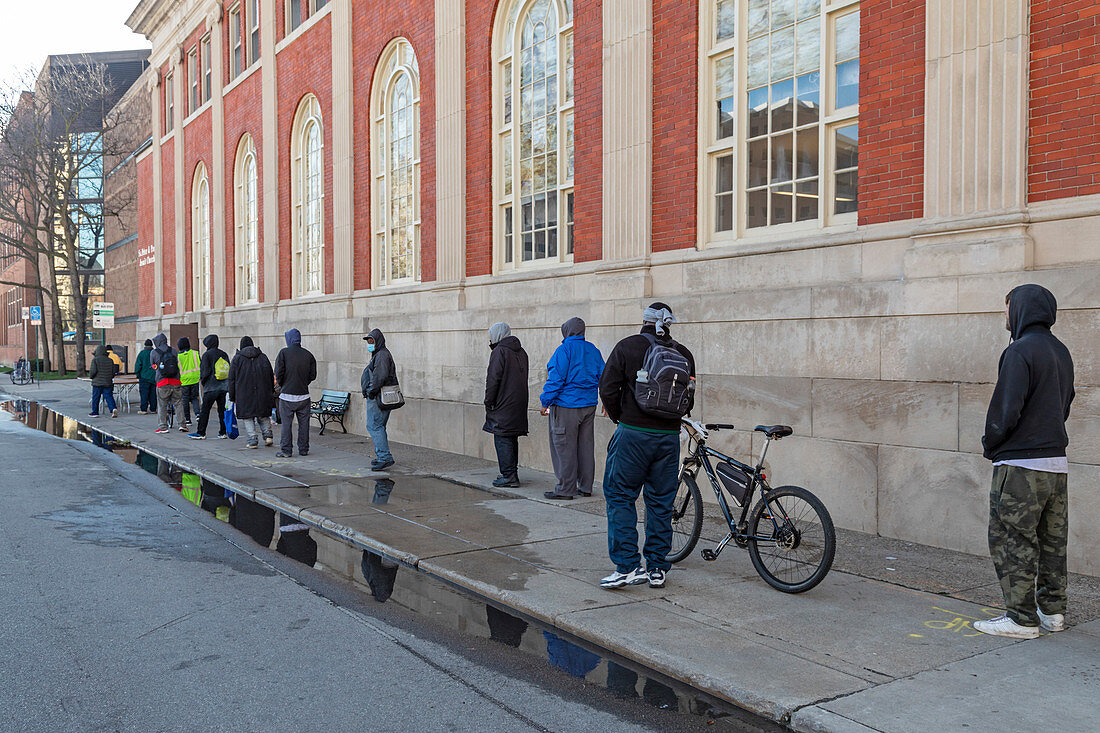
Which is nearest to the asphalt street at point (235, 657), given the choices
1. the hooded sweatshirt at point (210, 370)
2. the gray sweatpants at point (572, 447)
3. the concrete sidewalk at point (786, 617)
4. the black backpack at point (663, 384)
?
the concrete sidewalk at point (786, 617)

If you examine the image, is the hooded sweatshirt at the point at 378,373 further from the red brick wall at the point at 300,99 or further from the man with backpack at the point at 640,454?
the red brick wall at the point at 300,99

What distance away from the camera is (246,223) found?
2462cm

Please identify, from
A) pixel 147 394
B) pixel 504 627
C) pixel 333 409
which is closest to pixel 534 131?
pixel 333 409

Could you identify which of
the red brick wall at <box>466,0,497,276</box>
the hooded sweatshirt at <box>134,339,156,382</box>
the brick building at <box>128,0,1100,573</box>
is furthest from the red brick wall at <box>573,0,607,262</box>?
the hooded sweatshirt at <box>134,339,156,382</box>

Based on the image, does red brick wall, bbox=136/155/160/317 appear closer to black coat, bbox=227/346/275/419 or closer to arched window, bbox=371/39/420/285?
arched window, bbox=371/39/420/285

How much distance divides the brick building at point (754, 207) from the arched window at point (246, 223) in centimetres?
531

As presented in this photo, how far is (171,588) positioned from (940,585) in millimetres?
5420

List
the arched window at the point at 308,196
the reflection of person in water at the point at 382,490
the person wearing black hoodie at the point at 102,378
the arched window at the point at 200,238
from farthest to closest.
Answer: the arched window at the point at 200,238, the person wearing black hoodie at the point at 102,378, the arched window at the point at 308,196, the reflection of person in water at the point at 382,490

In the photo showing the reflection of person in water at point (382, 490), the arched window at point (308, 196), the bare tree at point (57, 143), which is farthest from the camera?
the bare tree at point (57, 143)

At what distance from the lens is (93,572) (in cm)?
679

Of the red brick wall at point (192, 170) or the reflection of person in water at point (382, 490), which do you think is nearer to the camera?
the reflection of person in water at point (382, 490)

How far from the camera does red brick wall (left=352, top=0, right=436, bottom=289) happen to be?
623 inches

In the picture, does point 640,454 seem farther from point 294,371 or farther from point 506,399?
point 294,371

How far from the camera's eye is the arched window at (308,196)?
20.4 metres
